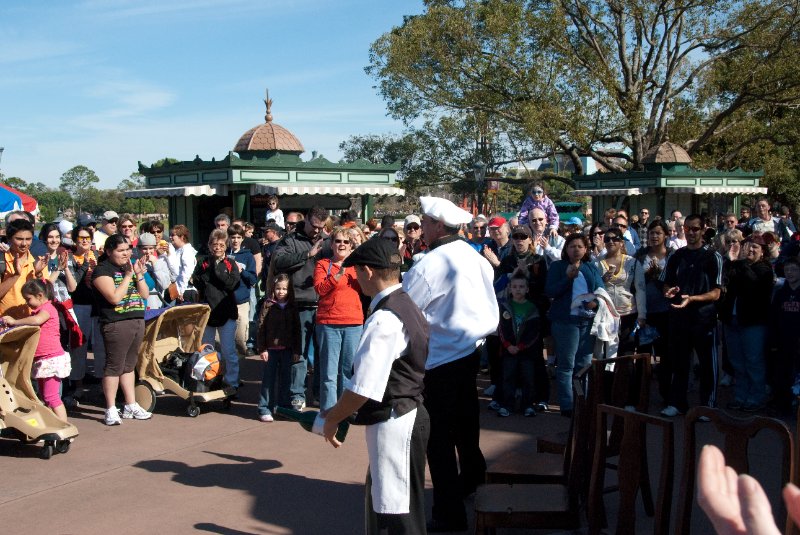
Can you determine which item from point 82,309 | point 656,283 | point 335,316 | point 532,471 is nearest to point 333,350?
point 335,316

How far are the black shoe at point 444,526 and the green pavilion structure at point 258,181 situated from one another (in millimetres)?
14200

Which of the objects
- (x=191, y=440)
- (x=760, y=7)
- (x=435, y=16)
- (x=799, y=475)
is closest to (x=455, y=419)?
(x=799, y=475)

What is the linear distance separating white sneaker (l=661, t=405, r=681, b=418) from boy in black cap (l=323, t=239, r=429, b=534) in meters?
4.50

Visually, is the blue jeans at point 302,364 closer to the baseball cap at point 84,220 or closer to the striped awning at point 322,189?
the baseball cap at point 84,220

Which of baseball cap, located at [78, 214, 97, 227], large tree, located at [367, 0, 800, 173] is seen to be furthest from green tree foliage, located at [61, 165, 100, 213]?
baseball cap, located at [78, 214, 97, 227]

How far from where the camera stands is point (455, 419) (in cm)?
523

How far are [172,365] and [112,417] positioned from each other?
0.90m

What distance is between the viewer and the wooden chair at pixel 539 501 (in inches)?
177

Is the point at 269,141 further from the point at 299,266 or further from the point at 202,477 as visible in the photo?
the point at 202,477

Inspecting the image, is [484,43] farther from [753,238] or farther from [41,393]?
[41,393]

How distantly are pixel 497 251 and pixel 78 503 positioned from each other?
17.9 feet

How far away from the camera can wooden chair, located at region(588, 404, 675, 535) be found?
12.4 ft

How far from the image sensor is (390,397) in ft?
12.6

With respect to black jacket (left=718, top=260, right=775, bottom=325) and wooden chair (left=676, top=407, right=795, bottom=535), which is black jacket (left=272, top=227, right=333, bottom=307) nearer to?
black jacket (left=718, top=260, right=775, bottom=325)
